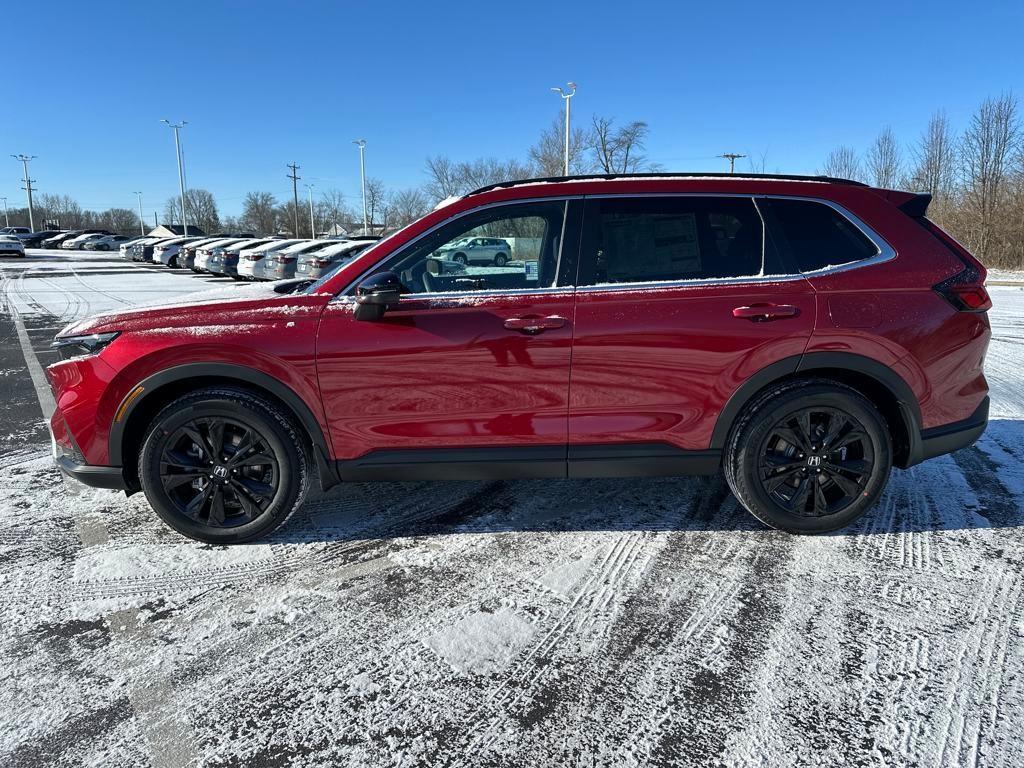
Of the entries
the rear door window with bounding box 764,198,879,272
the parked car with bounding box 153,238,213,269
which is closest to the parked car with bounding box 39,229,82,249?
the parked car with bounding box 153,238,213,269

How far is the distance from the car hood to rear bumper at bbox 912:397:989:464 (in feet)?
10.5

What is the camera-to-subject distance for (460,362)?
323 centimetres

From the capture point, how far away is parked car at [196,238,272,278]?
914 inches

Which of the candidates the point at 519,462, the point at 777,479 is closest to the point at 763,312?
the point at 777,479

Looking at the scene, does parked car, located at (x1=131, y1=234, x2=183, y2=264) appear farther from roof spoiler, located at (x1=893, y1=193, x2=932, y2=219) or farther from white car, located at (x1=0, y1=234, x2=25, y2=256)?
roof spoiler, located at (x1=893, y1=193, x2=932, y2=219)

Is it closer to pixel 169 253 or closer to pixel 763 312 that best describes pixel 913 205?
pixel 763 312

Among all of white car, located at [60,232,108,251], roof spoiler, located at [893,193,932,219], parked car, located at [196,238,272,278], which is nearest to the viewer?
roof spoiler, located at [893,193,932,219]

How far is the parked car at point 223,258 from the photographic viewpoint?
23203 millimetres

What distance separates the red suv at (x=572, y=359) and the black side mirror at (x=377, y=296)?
11 millimetres

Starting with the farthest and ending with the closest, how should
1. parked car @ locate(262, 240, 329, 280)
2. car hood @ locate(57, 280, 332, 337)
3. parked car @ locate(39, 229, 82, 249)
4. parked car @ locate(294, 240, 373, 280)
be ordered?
parked car @ locate(39, 229, 82, 249) → parked car @ locate(262, 240, 329, 280) → parked car @ locate(294, 240, 373, 280) → car hood @ locate(57, 280, 332, 337)

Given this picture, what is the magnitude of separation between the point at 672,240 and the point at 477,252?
3.28 feet

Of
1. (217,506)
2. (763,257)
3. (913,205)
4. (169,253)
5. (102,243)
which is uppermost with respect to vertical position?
(102,243)

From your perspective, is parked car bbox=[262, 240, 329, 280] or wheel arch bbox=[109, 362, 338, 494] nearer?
wheel arch bbox=[109, 362, 338, 494]

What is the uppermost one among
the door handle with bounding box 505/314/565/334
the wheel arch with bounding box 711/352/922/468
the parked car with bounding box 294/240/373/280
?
the parked car with bounding box 294/240/373/280
